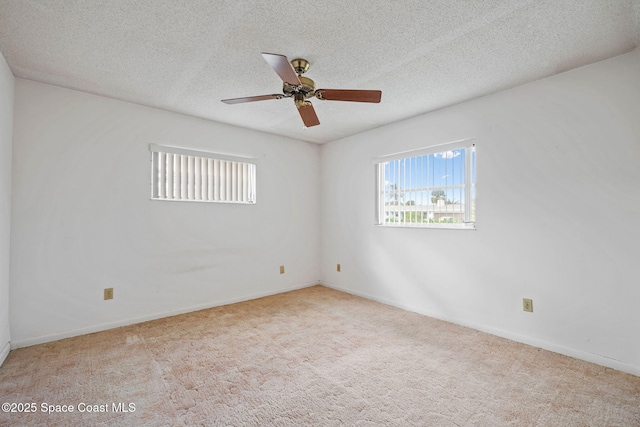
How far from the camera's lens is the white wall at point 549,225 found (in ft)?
6.97

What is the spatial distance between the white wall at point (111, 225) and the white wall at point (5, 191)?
0.09 metres

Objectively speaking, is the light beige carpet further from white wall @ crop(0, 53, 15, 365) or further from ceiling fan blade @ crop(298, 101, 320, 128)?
ceiling fan blade @ crop(298, 101, 320, 128)

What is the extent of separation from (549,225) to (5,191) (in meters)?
4.46

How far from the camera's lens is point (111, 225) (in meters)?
2.91

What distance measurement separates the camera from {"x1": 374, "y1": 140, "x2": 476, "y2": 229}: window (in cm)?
304

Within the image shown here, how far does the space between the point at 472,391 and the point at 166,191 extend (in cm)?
339

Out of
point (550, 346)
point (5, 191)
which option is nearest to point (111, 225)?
point (5, 191)

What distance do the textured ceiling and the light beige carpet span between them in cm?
229

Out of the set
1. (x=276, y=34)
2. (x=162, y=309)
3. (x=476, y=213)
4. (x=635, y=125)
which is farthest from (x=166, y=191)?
(x=635, y=125)

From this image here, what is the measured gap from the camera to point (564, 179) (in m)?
2.38

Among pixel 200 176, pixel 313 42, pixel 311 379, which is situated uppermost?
pixel 313 42

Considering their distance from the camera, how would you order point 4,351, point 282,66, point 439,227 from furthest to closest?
1. point 439,227
2. point 4,351
3. point 282,66

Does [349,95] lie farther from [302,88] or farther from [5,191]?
[5,191]

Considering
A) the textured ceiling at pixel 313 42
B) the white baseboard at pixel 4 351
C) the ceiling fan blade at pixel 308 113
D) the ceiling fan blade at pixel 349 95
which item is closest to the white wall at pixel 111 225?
the white baseboard at pixel 4 351
